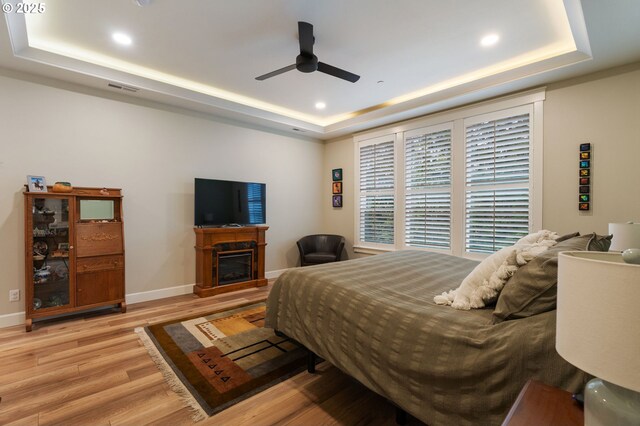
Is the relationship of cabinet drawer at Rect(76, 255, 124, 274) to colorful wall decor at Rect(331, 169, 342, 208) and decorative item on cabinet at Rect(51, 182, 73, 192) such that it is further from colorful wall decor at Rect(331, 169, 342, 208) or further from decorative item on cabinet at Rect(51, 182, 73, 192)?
colorful wall decor at Rect(331, 169, 342, 208)

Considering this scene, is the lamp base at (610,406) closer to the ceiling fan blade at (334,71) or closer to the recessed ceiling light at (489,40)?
the ceiling fan blade at (334,71)

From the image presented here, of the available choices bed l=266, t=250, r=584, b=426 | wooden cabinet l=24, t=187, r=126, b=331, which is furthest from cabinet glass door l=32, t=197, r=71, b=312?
bed l=266, t=250, r=584, b=426

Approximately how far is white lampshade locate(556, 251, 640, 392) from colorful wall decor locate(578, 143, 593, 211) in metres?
3.34

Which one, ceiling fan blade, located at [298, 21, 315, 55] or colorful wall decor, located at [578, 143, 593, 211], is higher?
ceiling fan blade, located at [298, 21, 315, 55]

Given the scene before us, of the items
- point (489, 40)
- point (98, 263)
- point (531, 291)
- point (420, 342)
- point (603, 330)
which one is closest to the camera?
point (603, 330)

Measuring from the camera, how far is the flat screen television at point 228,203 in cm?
430

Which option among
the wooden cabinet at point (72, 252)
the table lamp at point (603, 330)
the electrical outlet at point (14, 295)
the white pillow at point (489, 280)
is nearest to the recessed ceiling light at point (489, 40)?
the white pillow at point (489, 280)

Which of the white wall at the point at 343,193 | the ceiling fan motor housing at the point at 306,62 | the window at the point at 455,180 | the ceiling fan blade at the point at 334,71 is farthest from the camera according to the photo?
the white wall at the point at 343,193

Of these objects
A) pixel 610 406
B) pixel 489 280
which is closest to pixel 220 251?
pixel 489 280

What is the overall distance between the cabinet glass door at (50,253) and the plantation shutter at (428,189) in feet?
14.8

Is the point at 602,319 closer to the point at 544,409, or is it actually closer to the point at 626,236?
the point at 544,409

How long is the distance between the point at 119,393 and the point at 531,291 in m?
2.56

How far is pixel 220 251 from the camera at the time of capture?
439cm

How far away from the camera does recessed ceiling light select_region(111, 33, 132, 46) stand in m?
2.84
